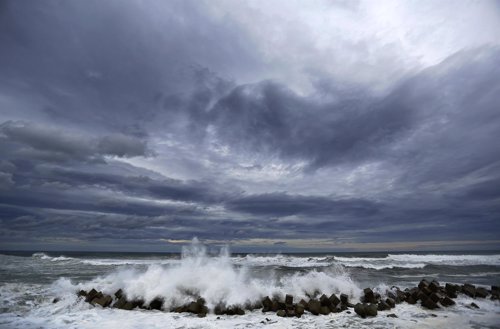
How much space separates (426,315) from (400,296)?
2354mm

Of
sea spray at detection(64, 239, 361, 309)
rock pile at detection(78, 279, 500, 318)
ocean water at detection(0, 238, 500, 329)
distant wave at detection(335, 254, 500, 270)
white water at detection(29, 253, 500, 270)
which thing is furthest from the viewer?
white water at detection(29, 253, 500, 270)

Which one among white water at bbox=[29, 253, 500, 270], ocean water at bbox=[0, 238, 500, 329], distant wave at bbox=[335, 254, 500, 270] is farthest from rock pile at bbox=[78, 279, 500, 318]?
distant wave at bbox=[335, 254, 500, 270]

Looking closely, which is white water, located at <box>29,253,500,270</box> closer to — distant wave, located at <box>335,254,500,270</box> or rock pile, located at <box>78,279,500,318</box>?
distant wave, located at <box>335,254,500,270</box>

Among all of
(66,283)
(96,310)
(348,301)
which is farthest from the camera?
(66,283)

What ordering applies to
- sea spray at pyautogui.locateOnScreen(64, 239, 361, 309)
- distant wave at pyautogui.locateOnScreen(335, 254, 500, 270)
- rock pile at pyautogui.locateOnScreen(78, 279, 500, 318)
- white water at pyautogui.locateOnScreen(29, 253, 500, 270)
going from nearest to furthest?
1. rock pile at pyautogui.locateOnScreen(78, 279, 500, 318)
2. sea spray at pyautogui.locateOnScreen(64, 239, 361, 309)
3. distant wave at pyautogui.locateOnScreen(335, 254, 500, 270)
4. white water at pyautogui.locateOnScreen(29, 253, 500, 270)

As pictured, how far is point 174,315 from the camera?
31.9 ft

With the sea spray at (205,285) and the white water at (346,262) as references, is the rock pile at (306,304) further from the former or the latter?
the white water at (346,262)

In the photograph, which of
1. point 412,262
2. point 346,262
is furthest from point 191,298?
point 412,262

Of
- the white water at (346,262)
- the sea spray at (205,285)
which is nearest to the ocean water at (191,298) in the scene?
the sea spray at (205,285)

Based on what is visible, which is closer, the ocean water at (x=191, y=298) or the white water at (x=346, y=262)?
the ocean water at (x=191, y=298)

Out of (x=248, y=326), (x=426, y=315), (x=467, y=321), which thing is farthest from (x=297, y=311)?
(x=467, y=321)

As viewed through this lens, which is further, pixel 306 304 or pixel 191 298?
pixel 191 298

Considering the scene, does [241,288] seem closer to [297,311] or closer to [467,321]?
[297,311]

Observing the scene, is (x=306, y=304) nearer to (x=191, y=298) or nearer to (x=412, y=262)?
(x=191, y=298)
